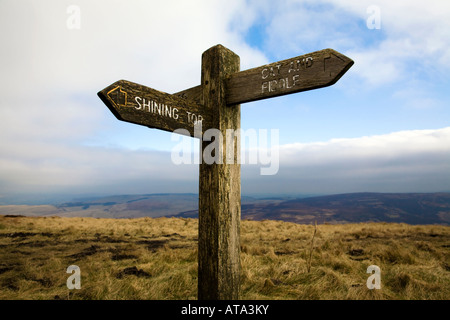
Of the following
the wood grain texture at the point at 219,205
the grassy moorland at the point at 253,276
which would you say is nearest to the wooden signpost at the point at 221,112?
the wood grain texture at the point at 219,205

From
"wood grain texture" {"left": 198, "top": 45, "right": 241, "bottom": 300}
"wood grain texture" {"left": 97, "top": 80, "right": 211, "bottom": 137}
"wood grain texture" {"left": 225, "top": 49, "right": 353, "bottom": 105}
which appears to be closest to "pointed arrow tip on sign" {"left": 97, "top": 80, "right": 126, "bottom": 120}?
"wood grain texture" {"left": 97, "top": 80, "right": 211, "bottom": 137}

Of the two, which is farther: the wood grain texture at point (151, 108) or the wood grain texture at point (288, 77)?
the wood grain texture at point (288, 77)

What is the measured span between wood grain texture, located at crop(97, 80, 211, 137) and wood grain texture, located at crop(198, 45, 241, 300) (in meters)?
0.24

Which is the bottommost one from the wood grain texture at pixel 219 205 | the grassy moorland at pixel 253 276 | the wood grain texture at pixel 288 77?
the grassy moorland at pixel 253 276

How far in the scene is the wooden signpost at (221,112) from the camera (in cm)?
228

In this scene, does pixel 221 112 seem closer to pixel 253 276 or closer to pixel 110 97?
pixel 110 97

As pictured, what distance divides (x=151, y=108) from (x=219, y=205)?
1108 mm

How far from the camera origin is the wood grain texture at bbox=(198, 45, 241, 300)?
2.60 meters

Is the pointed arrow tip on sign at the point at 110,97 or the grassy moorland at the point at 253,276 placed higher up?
the pointed arrow tip on sign at the point at 110,97

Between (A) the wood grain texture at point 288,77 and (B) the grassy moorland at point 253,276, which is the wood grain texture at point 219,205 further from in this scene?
(B) the grassy moorland at point 253,276

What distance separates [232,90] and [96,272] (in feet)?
18.0

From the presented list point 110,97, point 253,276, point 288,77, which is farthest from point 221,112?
point 253,276

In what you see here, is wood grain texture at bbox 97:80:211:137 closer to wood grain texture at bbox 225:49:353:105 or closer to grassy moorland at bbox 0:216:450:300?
wood grain texture at bbox 225:49:353:105
